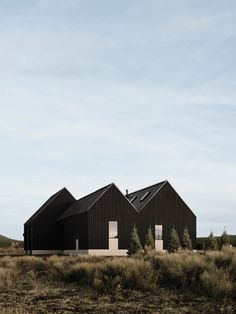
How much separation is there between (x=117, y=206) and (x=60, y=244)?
12036mm

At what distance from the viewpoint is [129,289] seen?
48.9 ft

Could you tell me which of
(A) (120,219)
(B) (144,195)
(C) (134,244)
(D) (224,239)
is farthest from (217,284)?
(B) (144,195)

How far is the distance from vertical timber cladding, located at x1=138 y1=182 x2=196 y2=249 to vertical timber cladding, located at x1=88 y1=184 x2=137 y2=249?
1.27m

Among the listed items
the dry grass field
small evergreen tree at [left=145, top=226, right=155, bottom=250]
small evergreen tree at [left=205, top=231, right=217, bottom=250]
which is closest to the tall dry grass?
the dry grass field

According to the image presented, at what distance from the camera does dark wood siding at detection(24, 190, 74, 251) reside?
184 feet

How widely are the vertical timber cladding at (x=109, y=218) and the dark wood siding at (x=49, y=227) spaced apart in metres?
11.2

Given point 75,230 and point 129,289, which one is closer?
point 129,289

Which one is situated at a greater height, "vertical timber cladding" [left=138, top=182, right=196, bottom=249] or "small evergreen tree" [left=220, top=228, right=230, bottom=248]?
"vertical timber cladding" [left=138, top=182, right=196, bottom=249]

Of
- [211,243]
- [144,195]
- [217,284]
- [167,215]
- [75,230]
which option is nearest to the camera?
[217,284]

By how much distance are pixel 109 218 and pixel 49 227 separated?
12156 millimetres

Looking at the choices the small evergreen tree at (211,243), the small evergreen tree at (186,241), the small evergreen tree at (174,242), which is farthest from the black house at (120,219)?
the small evergreen tree at (211,243)

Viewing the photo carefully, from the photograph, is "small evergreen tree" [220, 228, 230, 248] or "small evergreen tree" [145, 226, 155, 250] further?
"small evergreen tree" [220, 228, 230, 248]

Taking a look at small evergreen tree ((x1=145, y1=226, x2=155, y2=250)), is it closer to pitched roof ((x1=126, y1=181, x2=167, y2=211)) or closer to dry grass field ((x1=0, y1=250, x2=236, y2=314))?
pitched roof ((x1=126, y1=181, x2=167, y2=211))

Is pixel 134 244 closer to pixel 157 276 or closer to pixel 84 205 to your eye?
pixel 84 205
